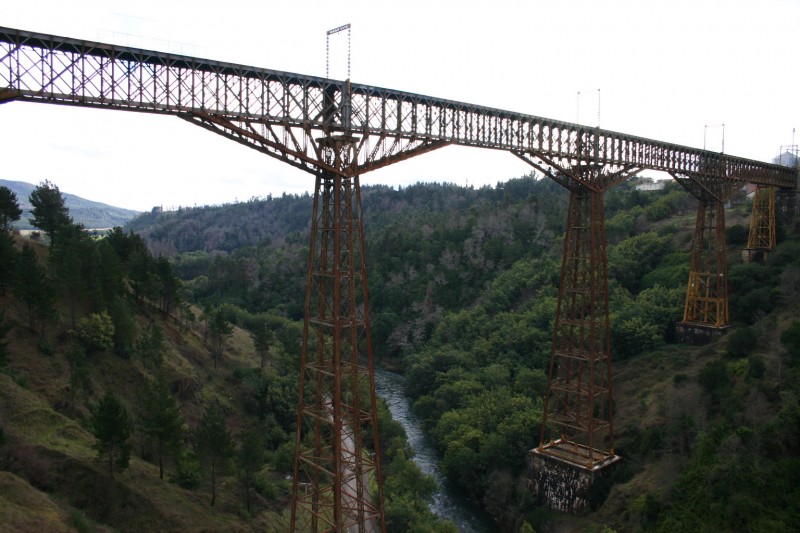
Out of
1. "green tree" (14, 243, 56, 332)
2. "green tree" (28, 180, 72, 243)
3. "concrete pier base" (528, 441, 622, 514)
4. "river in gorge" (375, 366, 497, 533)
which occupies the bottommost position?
"river in gorge" (375, 366, 497, 533)

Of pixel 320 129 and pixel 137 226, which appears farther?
pixel 137 226

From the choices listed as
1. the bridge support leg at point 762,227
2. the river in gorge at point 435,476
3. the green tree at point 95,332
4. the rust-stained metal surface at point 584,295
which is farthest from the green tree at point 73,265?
the bridge support leg at point 762,227

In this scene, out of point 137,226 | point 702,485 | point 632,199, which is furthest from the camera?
point 137,226

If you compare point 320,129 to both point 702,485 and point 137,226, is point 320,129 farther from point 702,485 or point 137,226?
point 137,226

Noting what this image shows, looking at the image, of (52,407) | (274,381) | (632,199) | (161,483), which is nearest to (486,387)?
(274,381)

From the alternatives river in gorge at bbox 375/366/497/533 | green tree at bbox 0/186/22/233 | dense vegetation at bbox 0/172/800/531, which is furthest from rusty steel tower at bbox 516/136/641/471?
green tree at bbox 0/186/22/233

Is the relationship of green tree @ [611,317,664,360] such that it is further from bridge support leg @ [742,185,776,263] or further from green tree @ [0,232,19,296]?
green tree @ [0,232,19,296]

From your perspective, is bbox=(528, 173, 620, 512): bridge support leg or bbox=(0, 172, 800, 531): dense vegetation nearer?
bbox=(0, 172, 800, 531): dense vegetation
